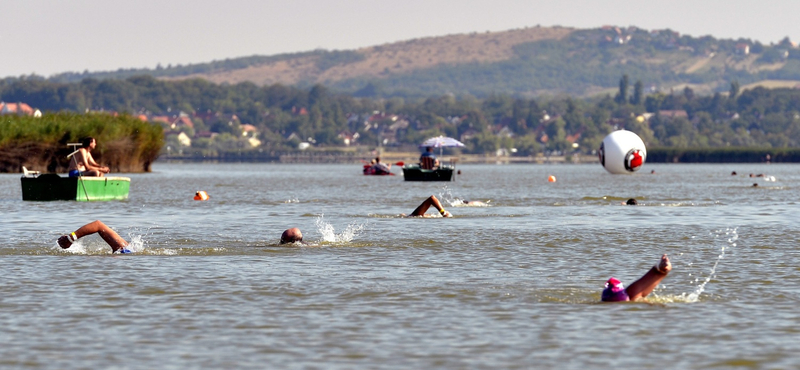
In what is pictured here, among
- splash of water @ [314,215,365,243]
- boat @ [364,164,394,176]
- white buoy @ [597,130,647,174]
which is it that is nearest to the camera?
splash of water @ [314,215,365,243]

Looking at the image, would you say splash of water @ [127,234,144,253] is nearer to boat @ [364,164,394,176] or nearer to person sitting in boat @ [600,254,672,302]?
person sitting in boat @ [600,254,672,302]

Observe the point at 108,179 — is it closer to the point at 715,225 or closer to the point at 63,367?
the point at 715,225

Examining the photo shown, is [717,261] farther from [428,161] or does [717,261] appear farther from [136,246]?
[428,161]

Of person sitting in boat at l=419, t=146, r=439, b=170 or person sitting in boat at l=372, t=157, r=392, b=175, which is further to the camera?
person sitting in boat at l=372, t=157, r=392, b=175

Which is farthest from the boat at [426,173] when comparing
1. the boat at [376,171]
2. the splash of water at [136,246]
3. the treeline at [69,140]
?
the splash of water at [136,246]

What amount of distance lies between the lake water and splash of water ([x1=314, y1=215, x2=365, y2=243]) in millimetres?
129

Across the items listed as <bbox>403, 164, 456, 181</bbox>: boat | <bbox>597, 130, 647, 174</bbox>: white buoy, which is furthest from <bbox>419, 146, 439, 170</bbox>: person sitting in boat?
<bbox>597, 130, 647, 174</bbox>: white buoy

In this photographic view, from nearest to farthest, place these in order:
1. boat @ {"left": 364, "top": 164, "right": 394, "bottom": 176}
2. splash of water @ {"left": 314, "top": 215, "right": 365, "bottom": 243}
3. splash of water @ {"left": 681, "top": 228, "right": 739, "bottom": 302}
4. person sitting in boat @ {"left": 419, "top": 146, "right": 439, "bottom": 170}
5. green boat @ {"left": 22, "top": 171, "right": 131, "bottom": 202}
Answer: splash of water @ {"left": 681, "top": 228, "right": 739, "bottom": 302} < splash of water @ {"left": 314, "top": 215, "right": 365, "bottom": 243} < green boat @ {"left": 22, "top": 171, "right": 131, "bottom": 202} < person sitting in boat @ {"left": 419, "top": 146, "right": 439, "bottom": 170} < boat @ {"left": 364, "top": 164, "right": 394, "bottom": 176}

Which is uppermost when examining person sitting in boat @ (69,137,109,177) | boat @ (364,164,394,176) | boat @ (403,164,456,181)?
person sitting in boat @ (69,137,109,177)

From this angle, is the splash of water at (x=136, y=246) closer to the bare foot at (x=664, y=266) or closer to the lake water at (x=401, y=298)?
the lake water at (x=401, y=298)

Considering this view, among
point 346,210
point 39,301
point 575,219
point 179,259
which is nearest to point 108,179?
point 346,210

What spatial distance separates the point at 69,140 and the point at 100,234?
255 feet

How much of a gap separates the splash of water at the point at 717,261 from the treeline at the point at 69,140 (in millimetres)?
71959

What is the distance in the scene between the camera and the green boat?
170 feet
